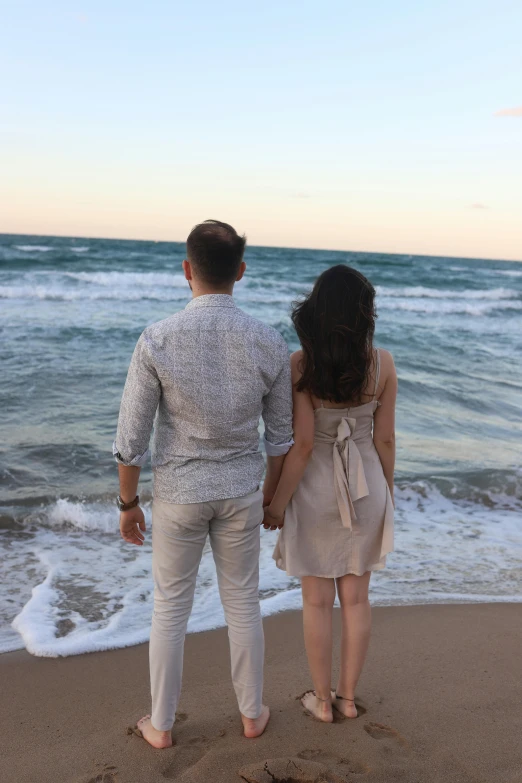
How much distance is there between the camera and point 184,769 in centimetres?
224

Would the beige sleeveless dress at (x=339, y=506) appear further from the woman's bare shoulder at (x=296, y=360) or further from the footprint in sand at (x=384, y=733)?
the footprint in sand at (x=384, y=733)

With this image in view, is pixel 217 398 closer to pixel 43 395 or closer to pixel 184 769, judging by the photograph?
pixel 184 769

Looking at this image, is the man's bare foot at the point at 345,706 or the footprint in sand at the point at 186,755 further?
the man's bare foot at the point at 345,706

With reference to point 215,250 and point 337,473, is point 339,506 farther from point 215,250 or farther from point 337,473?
point 215,250

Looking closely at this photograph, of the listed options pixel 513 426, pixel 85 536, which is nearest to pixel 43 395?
pixel 85 536

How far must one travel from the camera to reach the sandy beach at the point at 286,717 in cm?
224

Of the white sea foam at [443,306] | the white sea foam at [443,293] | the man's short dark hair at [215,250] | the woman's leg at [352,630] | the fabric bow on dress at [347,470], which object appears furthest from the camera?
the white sea foam at [443,293]

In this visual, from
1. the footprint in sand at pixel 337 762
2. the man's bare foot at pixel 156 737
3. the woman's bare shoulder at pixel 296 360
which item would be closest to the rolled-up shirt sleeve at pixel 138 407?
the woman's bare shoulder at pixel 296 360

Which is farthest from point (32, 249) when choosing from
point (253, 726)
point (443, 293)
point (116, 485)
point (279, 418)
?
point (253, 726)

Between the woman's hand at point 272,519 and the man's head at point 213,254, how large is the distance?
32.6 inches

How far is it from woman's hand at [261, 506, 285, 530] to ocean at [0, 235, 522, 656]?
3.94 feet

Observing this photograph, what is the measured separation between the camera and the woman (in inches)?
91.3

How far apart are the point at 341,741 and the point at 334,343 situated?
53.1 inches

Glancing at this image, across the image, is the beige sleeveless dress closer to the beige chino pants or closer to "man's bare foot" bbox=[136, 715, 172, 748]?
the beige chino pants
